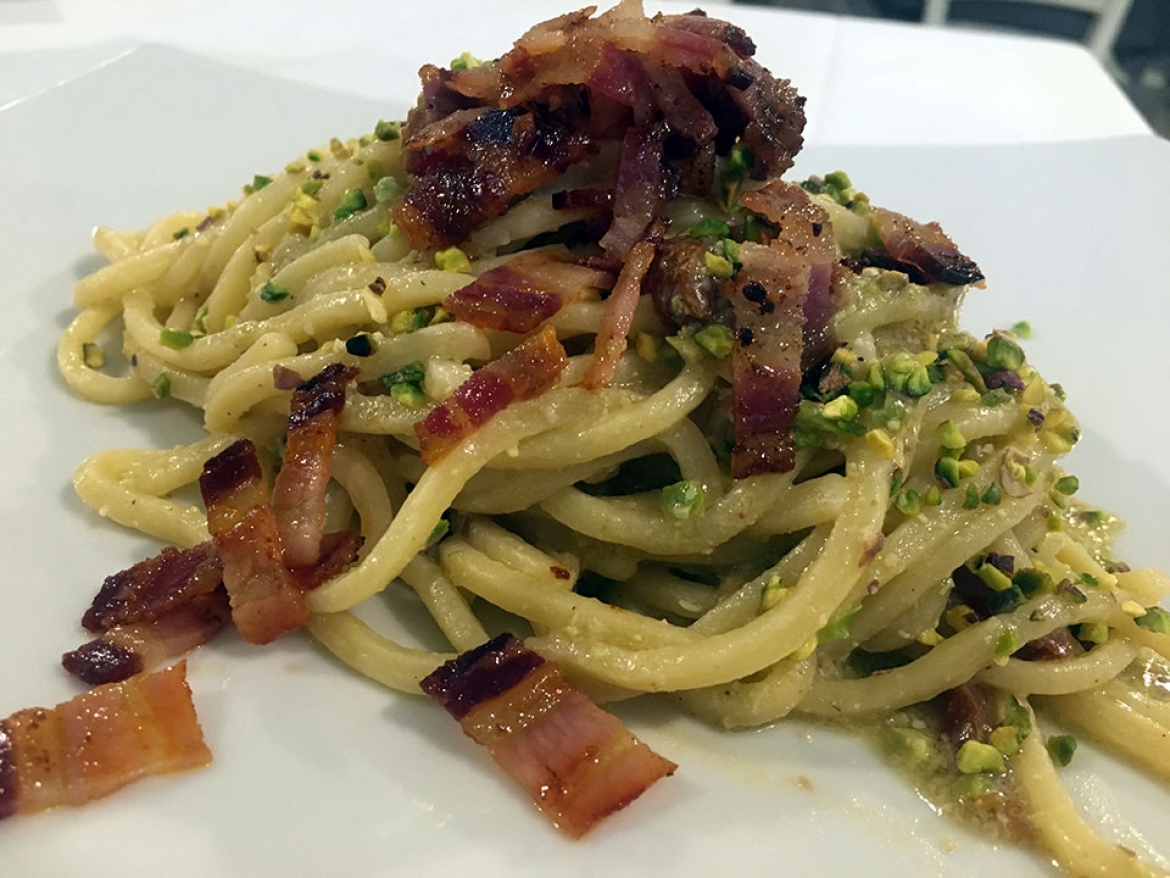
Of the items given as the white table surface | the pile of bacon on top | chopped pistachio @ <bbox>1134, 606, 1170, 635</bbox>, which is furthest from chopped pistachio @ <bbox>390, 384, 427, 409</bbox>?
the white table surface

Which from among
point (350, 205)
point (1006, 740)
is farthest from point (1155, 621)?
point (350, 205)

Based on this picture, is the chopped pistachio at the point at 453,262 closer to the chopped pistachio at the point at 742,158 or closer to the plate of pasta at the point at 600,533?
the plate of pasta at the point at 600,533

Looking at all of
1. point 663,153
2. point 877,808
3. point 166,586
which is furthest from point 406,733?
point 663,153

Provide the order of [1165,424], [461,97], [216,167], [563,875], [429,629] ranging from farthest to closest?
[216,167] < [1165,424] < [461,97] < [429,629] < [563,875]

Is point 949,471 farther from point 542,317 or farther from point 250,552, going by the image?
point 250,552

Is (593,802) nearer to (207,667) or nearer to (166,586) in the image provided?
(207,667)

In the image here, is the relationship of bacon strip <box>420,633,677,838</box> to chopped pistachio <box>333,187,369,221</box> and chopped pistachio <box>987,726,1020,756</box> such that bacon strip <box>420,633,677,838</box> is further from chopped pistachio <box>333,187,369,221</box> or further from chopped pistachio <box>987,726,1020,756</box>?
chopped pistachio <box>333,187,369,221</box>
